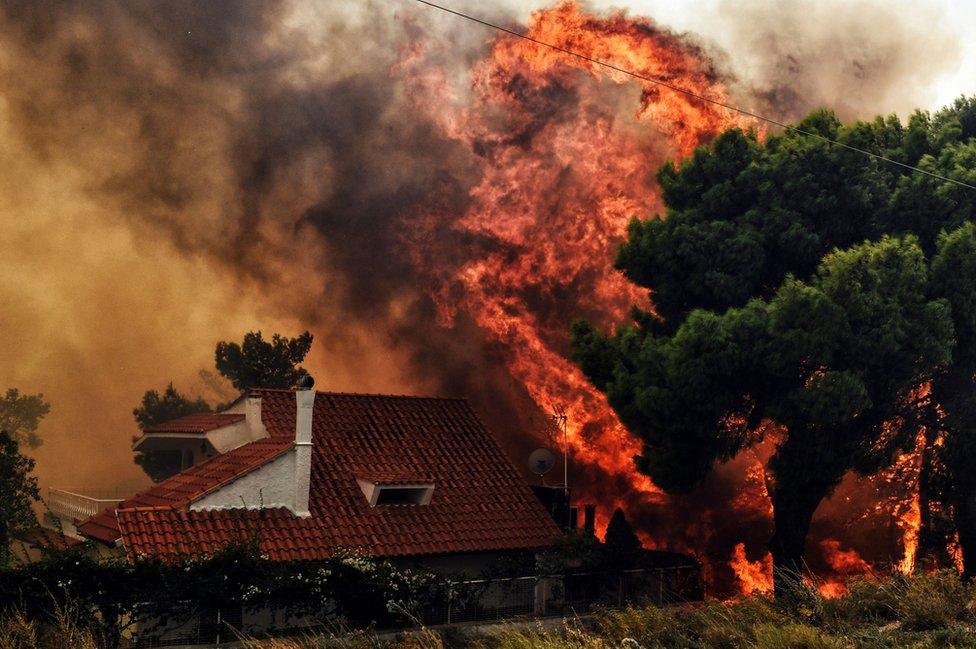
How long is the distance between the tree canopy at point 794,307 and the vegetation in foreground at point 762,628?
5.57 meters

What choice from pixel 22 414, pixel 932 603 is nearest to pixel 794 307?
pixel 932 603

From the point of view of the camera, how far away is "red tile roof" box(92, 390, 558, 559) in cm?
2495

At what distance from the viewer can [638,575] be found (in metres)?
28.5

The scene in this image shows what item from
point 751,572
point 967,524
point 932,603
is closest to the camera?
point 932,603

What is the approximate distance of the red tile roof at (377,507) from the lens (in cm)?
2495

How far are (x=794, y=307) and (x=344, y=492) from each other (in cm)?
1319

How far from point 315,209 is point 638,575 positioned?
39.0 m

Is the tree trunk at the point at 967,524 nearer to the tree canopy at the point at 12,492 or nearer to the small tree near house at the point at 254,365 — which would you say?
the tree canopy at the point at 12,492

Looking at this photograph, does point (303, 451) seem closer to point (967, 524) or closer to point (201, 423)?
point (201, 423)

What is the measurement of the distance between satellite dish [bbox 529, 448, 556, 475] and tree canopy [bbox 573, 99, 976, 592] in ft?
14.4

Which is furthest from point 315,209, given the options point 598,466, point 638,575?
point 638,575

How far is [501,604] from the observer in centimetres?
2617

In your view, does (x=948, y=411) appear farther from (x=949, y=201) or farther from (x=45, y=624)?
(x=45, y=624)

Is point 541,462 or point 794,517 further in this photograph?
point 541,462
